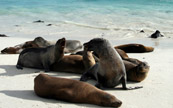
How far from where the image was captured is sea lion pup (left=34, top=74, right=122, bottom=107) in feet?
13.6

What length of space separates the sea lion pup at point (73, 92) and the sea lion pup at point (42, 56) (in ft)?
7.08

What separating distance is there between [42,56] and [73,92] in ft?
8.96

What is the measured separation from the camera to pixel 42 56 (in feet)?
22.4

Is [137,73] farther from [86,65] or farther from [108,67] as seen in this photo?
[86,65]

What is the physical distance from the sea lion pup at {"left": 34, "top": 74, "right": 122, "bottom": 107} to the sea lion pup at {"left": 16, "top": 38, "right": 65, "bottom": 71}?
2158 millimetres

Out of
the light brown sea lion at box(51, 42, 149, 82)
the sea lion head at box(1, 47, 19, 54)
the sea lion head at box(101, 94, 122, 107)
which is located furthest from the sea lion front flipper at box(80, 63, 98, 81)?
the sea lion head at box(1, 47, 19, 54)

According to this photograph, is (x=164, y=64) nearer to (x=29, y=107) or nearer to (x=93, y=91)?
(x=93, y=91)

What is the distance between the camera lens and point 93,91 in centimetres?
427

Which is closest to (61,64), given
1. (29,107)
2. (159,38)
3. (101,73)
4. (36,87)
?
(101,73)

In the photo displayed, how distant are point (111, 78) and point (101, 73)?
7.9 inches

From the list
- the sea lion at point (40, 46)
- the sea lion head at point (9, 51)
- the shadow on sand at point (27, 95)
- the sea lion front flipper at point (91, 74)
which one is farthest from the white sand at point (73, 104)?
the sea lion at point (40, 46)

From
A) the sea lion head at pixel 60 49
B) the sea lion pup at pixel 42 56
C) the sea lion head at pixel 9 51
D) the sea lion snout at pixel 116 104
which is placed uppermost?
the sea lion snout at pixel 116 104

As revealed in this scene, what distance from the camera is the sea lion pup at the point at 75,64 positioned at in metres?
6.27

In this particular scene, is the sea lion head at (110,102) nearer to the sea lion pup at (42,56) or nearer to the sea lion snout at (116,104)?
the sea lion snout at (116,104)
